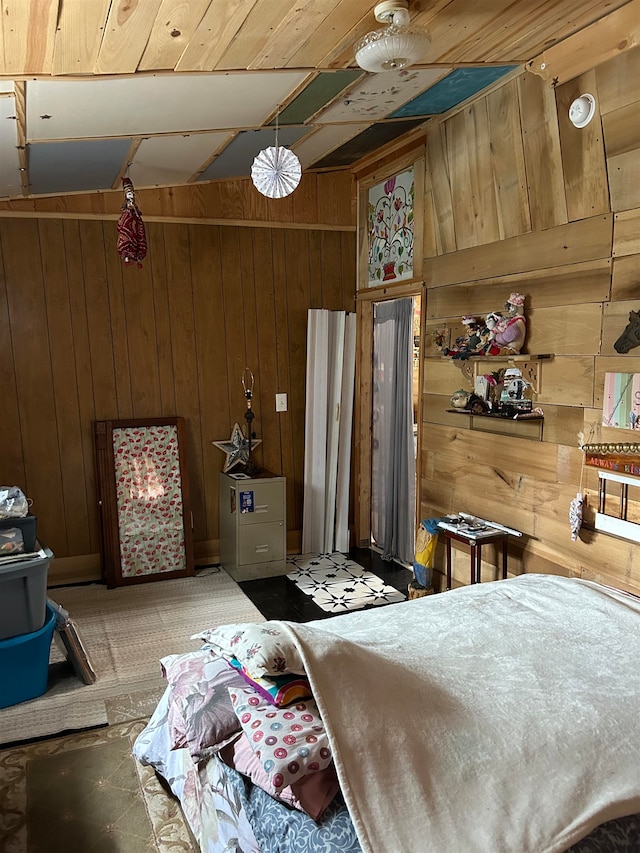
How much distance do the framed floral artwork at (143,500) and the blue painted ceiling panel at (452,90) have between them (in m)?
2.38

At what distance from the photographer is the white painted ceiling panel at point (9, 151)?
2219 mm

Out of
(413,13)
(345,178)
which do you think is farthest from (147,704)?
(345,178)

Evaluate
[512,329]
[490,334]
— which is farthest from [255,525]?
[512,329]

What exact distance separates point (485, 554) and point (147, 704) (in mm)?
1818

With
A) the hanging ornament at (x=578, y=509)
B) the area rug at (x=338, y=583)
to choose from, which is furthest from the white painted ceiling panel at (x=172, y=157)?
the area rug at (x=338, y=583)

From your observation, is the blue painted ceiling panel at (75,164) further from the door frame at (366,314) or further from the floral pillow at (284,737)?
the floral pillow at (284,737)

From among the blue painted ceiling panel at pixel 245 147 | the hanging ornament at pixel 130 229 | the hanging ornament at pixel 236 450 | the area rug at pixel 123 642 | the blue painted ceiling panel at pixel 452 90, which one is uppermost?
the blue painted ceiling panel at pixel 452 90

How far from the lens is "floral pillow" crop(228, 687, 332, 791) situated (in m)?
1.44

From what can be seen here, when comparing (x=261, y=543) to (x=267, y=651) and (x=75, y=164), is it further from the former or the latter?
(x=267, y=651)

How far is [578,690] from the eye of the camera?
174 centimetres

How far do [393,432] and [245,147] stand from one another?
6.68 feet

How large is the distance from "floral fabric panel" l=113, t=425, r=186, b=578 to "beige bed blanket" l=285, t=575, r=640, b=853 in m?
2.37

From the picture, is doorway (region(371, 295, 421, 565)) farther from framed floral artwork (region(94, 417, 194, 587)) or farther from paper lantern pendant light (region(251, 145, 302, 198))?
paper lantern pendant light (region(251, 145, 302, 198))

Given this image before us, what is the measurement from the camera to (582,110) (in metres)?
2.57
